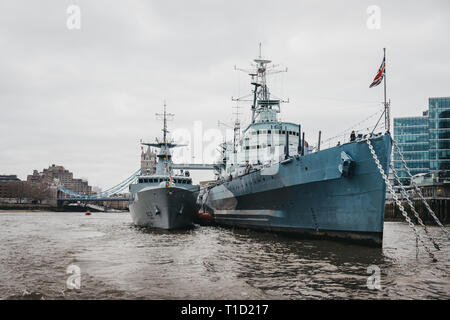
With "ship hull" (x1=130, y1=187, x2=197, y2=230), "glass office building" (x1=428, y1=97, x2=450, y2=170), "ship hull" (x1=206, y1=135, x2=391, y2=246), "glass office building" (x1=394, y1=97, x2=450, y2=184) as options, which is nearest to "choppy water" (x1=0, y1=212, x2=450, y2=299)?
"ship hull" (x1=206, y1=135, x2=391, y2=246)

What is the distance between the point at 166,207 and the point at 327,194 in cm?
1147

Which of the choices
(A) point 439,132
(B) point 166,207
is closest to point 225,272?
(B) point 166,207

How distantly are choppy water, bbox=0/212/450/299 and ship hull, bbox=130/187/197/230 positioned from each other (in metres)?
7.58

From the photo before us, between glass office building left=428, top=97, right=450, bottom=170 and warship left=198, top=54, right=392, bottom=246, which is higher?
glass office building left=428, top=97, right=450, bottom=170

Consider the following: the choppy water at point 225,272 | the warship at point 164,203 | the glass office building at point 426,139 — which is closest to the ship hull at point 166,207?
the warship at point 164,203

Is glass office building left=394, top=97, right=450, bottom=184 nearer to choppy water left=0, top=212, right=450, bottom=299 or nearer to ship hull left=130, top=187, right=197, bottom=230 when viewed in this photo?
ship hull left=130, top=187, right=197, bottom=230

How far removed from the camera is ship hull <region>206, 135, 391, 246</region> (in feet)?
45.1

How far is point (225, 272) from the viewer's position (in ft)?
32.7

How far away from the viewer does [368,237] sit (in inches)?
551

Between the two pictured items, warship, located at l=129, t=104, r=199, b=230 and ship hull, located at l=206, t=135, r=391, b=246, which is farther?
warship, located at l=129, t=104, r=199, b=230

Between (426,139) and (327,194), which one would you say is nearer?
(327,194)

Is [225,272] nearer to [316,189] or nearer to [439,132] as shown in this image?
[316,189]
